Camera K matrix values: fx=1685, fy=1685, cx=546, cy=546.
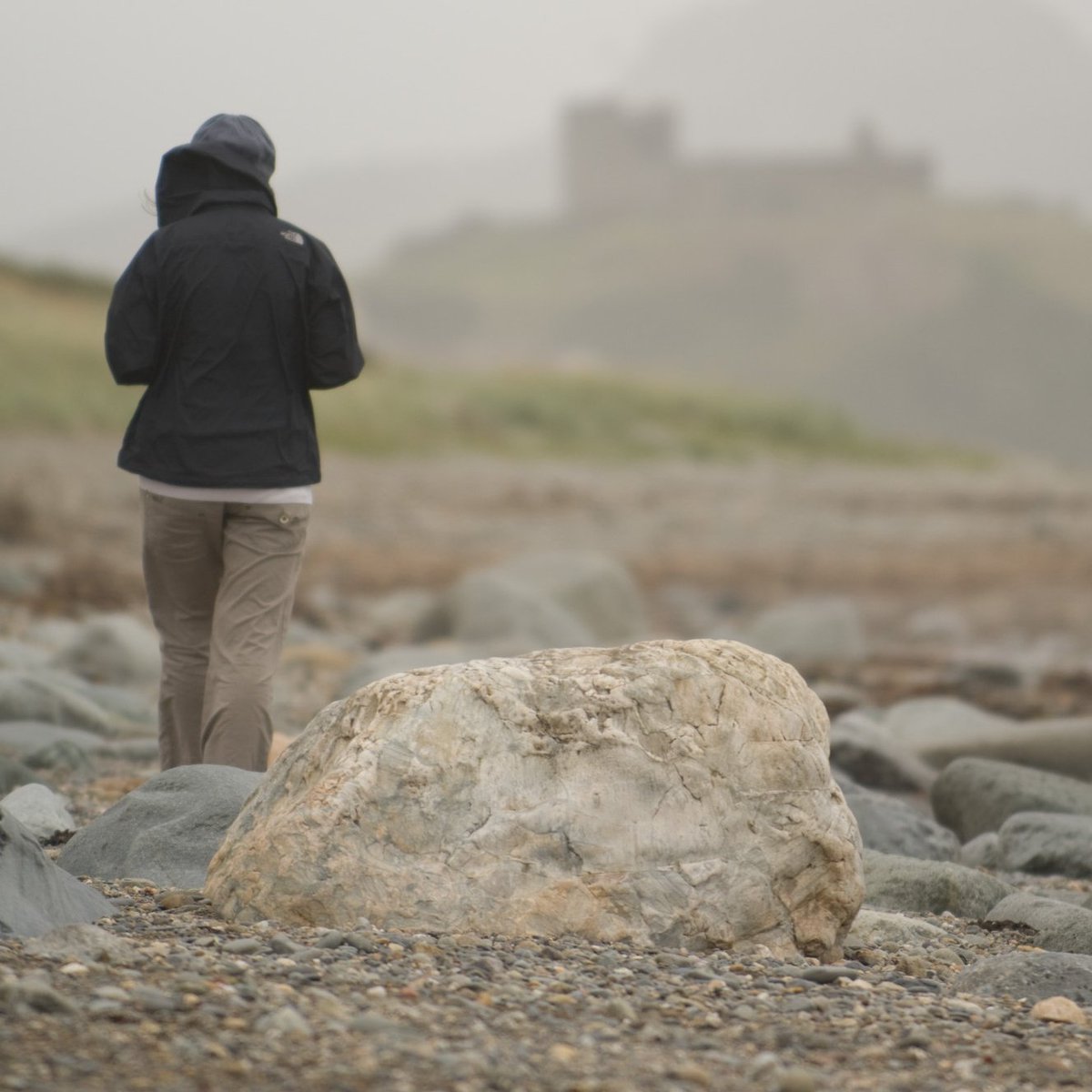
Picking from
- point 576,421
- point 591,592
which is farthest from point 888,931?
point 576,421

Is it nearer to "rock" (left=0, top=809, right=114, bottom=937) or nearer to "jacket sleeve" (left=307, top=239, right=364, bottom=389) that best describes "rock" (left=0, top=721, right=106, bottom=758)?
"jacket sleeve" (left=307, top=239, right=364, bottom=389)

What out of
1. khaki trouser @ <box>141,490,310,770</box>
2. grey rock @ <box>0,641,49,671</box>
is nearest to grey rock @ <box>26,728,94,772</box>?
khaki trouser @ <box>141,490,310,770</box>

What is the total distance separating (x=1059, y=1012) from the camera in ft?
10.6

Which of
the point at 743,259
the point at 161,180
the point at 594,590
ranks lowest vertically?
the point at 594,590

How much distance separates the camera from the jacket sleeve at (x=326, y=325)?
4.55 meters

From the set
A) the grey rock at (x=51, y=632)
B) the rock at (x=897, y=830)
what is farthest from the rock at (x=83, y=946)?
the grey rock at (x=51, y=632)

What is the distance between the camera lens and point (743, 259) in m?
114

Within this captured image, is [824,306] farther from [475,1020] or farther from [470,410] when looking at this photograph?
[475,1020]

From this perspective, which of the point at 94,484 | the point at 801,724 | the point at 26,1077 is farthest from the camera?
the point at 94,484

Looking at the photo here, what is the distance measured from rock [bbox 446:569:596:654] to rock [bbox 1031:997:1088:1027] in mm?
6932

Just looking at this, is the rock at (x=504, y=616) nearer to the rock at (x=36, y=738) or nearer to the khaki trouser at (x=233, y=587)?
the rock at (x=36, y=738)

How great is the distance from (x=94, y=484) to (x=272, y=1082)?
16022 millimetres

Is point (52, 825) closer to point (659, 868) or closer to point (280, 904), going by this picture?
point (280, 904)

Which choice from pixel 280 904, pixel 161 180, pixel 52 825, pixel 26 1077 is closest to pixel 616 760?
pixel 280 904
